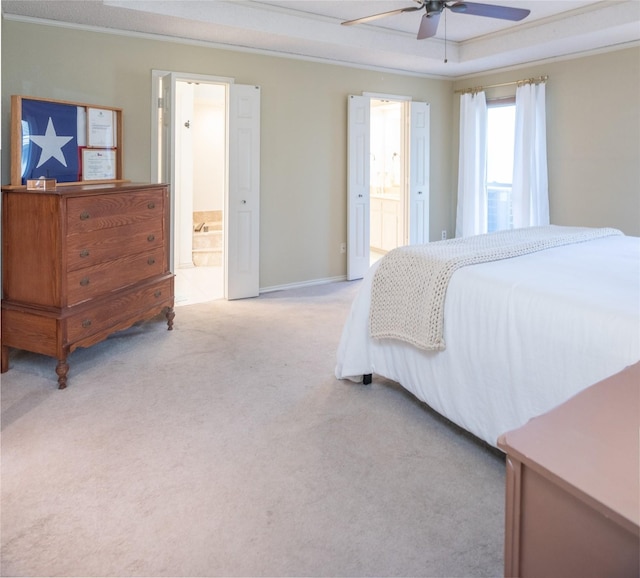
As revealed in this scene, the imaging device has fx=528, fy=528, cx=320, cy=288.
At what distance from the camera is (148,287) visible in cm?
394

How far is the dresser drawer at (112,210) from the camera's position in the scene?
3.18 m

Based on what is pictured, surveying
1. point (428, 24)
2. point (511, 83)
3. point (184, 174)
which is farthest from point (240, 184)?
point (511, 83)

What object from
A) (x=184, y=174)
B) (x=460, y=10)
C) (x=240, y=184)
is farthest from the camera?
(x=184, y=174)

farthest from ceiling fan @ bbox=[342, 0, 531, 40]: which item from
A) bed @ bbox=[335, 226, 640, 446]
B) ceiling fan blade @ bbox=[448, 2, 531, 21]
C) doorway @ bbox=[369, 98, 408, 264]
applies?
doorway @ bbox=[369, 98, 408, 264]

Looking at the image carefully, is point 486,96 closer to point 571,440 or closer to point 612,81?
point 612,81

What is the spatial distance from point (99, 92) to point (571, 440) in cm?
451

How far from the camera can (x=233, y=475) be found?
2248 millimetres

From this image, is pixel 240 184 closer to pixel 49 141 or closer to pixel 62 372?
pixel 49 141

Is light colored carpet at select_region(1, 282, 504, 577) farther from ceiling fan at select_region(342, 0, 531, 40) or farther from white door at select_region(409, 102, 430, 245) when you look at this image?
white door at select_region(409, 102, 430, 245)

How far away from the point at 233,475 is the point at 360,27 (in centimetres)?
433

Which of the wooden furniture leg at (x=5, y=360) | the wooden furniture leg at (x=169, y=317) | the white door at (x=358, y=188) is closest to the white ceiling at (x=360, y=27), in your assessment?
the white door at (x=358, y=188)

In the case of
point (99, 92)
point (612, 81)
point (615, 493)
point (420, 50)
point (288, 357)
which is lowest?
point (288, 357)

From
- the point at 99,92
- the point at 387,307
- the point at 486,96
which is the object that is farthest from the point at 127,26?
the point at 486,96

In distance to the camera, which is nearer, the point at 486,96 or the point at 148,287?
the point at 148,287
